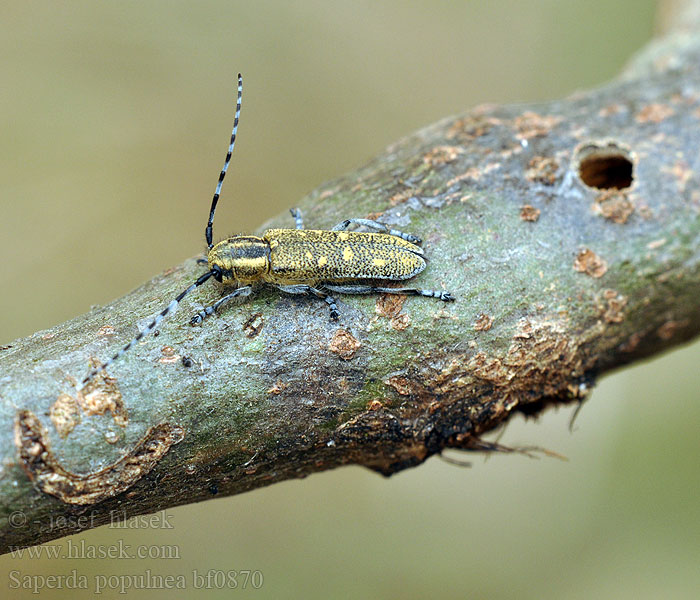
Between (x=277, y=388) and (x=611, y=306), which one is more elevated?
(x=611, y=306)

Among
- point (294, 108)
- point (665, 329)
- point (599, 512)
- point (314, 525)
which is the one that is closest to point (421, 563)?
point (314, 525)

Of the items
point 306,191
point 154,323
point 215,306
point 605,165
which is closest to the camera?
point 154,323

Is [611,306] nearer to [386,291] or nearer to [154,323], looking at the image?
[386,291]

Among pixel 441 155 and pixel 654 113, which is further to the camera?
pixel 654 113

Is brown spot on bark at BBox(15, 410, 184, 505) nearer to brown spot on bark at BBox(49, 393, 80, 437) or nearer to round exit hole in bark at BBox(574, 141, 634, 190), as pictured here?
brown spot on bark at BBox(49, 393, 80, 437)

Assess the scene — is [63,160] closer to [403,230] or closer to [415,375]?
[403,230]

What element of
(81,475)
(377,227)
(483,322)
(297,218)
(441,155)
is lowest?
(81,475)

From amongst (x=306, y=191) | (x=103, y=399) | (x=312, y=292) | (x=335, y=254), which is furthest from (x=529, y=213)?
(x=306, y=191)

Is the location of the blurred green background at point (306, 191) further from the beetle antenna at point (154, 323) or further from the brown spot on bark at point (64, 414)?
→ the brown spot on bark at point (64, 414)
